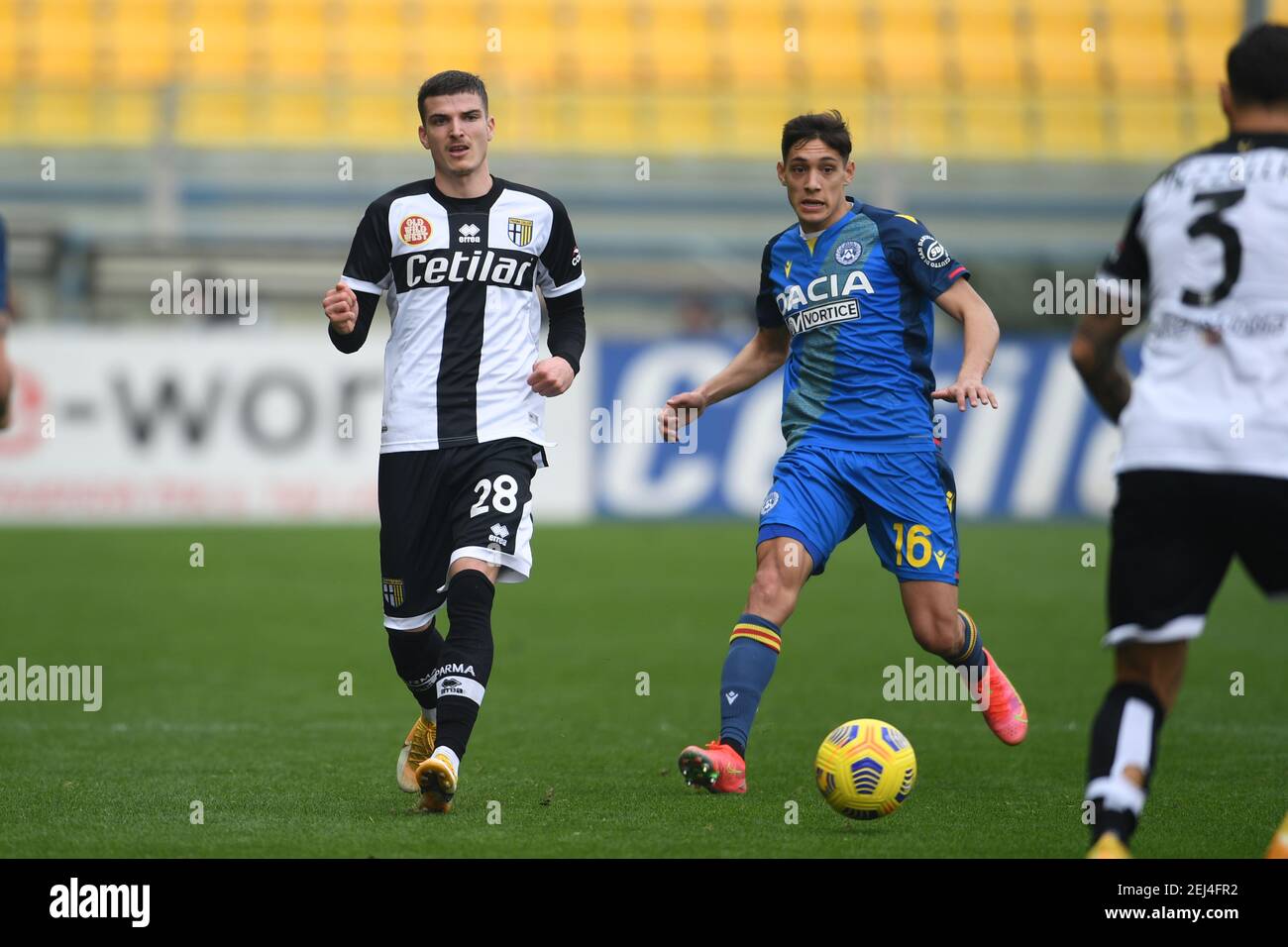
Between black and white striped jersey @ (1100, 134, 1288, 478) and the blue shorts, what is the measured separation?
2.16 m

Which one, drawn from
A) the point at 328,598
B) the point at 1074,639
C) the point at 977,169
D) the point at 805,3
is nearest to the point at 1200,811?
the point at 1074,639

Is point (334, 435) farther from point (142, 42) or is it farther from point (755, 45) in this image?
point (755, 45)

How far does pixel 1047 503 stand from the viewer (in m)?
19.0

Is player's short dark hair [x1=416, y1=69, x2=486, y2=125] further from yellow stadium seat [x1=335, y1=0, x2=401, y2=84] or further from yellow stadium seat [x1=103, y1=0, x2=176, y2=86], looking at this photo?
yellow stadium seat [x1=103, y1=0, x2=176, y2=86]

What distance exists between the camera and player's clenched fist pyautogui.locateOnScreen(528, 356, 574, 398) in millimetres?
6031

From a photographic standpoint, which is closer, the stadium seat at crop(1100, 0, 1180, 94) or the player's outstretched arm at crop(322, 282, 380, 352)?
the player's outstretched arm at crop(322, 282, 380, 352)

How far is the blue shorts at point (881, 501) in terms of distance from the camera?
20.8 ft

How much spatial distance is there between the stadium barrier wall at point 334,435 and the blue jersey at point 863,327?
11397 mm

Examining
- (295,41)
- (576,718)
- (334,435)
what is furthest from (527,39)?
(576,718)

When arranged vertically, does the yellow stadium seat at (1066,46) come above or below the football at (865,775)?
above

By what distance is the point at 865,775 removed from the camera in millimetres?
5598

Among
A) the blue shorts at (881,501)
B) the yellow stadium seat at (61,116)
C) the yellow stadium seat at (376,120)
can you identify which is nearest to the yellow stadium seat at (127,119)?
the yellow stadium seat at (61,116)

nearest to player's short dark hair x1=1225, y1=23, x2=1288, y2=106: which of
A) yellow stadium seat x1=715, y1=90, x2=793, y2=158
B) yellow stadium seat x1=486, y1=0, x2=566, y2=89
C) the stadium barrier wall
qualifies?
the stadium barrier wall
